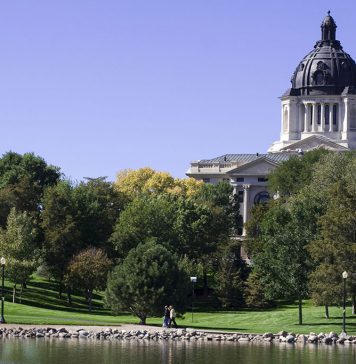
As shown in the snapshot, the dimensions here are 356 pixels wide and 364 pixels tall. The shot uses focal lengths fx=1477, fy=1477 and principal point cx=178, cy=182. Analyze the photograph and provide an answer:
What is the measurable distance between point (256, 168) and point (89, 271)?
265 feet

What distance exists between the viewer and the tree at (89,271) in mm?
104188

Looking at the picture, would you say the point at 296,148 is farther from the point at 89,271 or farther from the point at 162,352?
the point at 162,352

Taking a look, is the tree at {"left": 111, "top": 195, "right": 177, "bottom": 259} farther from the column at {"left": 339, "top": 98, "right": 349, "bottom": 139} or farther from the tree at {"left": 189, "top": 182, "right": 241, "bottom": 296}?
the column at {"left": 339, "top": 98, "right": 349, "bottom": 139}

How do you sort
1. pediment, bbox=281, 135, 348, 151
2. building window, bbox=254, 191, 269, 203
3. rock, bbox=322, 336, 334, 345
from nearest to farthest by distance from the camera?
rock, bbox=322, 336, 334, 345 < building window, bbox=254, 191, 269, 203 < pediment, bbox=281, 135, 348, 151

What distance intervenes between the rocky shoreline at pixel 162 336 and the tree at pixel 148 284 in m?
7.20

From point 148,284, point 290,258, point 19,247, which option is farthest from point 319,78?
point 148,284

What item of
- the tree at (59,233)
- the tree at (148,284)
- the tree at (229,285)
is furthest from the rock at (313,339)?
the tree at (229,285)

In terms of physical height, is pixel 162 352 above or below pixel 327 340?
below

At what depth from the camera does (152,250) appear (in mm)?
83000

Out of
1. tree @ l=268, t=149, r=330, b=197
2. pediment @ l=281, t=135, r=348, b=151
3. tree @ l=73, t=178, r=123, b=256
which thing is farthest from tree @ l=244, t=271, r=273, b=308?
pediment @ l=281, t=135, r=348, b=151

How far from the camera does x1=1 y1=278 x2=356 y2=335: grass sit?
273 ft

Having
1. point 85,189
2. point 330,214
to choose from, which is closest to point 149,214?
point 85,189

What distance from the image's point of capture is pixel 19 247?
4203 inches

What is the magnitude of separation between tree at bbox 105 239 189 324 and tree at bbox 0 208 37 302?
20626 mm
